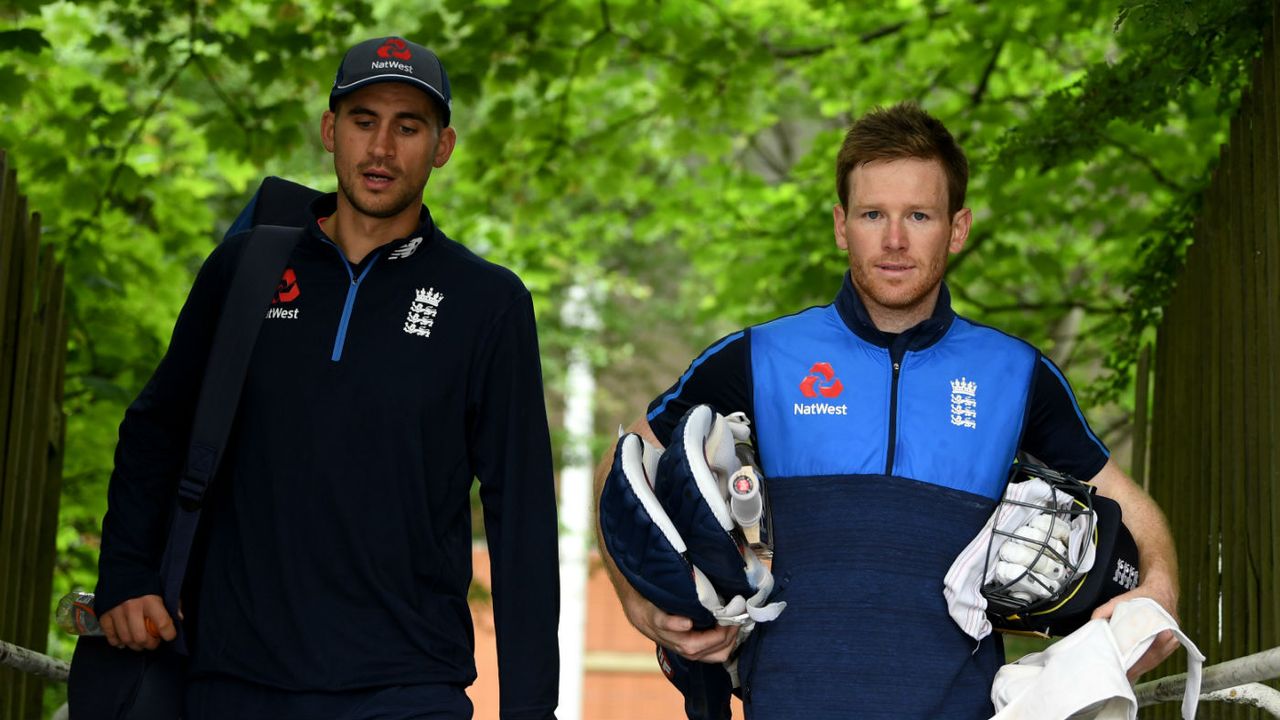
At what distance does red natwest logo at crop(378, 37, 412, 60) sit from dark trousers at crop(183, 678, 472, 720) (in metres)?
1.46

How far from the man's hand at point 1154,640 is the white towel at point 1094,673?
0.09 feet

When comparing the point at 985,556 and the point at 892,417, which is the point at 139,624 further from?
the point at 985,556

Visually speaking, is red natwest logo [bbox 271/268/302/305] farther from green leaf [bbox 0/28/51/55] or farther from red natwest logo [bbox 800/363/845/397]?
green leaf [bbox 0/28/51/55]

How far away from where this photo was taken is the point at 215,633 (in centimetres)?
347

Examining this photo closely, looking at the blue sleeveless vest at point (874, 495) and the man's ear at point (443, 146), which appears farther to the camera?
the man's ear at point (443, 146)

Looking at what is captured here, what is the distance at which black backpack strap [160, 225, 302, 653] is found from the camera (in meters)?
3.51

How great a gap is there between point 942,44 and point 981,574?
771cm

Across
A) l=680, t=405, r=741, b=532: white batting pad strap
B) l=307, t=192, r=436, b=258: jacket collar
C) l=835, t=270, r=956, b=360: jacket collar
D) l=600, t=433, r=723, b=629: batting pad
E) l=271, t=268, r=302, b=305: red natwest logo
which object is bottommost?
l=600, t=433, r=723, b=629: batting pad

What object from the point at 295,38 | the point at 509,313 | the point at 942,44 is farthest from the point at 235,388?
the point at 942,44

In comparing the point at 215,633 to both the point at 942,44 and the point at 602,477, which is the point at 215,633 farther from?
the point at 942,44

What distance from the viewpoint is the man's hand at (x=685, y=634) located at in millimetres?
3273

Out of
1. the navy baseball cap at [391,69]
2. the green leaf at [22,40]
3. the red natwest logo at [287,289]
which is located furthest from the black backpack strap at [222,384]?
the green leaf at [22,40]

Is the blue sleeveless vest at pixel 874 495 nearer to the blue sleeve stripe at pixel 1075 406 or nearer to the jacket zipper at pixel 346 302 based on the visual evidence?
the blue sleeve stripe at pixel 1075 406

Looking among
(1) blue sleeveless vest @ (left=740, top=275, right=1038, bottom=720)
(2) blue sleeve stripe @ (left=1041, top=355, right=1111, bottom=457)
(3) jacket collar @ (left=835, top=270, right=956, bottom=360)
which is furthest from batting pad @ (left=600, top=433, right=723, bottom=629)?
(2) blue sleeve stripe @ (left=1041, top=355, right=1111, bottom=457)
